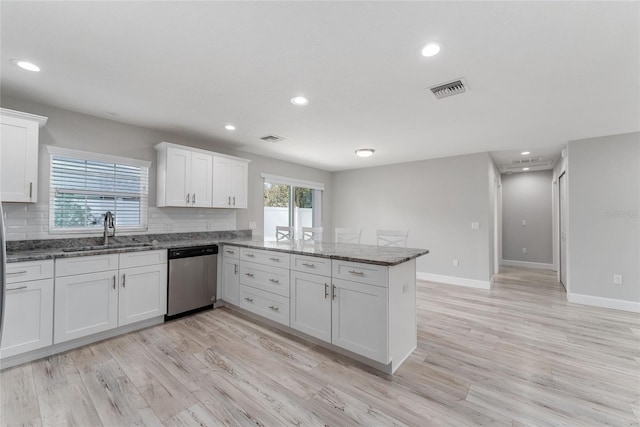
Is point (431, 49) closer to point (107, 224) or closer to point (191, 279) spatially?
point (191, 279)

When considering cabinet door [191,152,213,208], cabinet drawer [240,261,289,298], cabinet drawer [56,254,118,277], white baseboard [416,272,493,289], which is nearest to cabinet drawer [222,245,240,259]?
cabinet drawer [240,261,289,298]

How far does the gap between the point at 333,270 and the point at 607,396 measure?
2.17m

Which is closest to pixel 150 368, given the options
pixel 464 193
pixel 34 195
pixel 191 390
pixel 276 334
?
pixel 191 390

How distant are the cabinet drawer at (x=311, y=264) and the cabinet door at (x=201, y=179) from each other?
1845 millimetres

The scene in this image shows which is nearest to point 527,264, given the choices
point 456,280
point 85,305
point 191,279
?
point 456,280

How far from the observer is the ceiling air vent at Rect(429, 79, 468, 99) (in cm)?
235

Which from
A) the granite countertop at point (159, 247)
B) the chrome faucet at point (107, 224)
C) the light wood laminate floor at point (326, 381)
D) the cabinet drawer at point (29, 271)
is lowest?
the light wood laminate floor at point (326, 381)

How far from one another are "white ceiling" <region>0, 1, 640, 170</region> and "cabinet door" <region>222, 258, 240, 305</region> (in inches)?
72.7

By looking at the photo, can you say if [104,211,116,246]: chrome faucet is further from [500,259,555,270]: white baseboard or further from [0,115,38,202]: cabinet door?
[500,259,555,270]: white baseboard

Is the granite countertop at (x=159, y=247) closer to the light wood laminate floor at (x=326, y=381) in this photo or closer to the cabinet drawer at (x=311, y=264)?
the cabinet drawer at (x=311, y=264)

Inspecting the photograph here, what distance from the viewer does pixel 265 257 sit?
315 centimetres

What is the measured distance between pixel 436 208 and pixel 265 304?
3.83 meters

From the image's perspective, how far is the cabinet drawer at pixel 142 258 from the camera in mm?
2902

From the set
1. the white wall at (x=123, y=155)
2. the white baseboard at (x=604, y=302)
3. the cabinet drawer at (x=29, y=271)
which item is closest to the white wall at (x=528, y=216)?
the white baseboard at (x=604, y=302)
